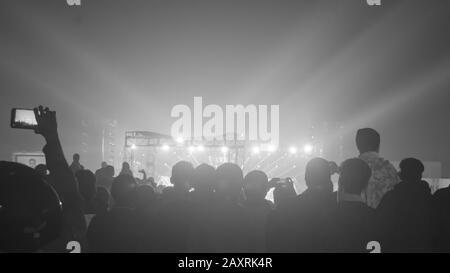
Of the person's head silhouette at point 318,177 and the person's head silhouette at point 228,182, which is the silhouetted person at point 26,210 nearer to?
the person's head silhouette at point 228,182

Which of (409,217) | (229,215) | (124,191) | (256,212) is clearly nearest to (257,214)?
(256,212)

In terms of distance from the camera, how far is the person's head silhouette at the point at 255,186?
479cm

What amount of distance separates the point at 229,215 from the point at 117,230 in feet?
3.56

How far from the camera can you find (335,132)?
108 feet

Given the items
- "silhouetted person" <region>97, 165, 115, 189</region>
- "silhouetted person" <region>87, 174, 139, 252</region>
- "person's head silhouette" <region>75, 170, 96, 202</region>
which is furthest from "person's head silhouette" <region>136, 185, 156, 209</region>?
"silhouetted person" <region>97, 165, 115, 189</region>

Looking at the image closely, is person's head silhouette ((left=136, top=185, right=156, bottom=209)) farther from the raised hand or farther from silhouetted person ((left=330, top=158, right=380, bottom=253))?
silhouetted person ((left=330, top=158, right=380, bottom=253))

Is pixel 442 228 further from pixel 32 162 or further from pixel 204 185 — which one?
pixel 32 162

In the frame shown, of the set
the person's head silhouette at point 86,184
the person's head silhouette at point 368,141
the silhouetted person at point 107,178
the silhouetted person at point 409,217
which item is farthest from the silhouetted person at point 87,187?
the silhouetted person at point 107,178

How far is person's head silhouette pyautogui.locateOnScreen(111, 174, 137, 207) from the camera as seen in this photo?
4746 millimetres

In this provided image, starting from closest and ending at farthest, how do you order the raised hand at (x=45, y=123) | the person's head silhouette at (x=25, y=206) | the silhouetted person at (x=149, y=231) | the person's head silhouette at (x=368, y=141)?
the person's head silhouette at (x=25, y=206)
the raised hand at (x=45, y=123)
the silhouetted person at (x=149, y=231)
the person's head silhouette at (x=368, y=141)

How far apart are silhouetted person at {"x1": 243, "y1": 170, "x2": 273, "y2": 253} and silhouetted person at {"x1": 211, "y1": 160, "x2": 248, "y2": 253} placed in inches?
1.9

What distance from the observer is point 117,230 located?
4527 mm

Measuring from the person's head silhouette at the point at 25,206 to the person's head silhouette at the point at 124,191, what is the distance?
227 cm

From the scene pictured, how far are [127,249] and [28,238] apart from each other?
2.08m
